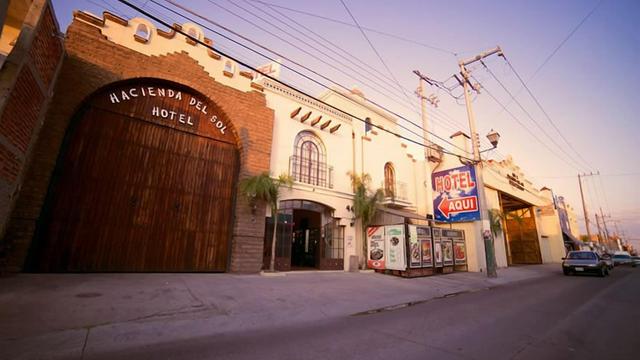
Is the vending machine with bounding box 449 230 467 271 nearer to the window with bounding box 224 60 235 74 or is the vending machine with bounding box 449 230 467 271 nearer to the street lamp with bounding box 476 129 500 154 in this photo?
the street lamp with bounding box 476 129 500 154

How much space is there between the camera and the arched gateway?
7598 mm

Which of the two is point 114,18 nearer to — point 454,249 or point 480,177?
point 480,177

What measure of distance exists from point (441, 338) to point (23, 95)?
32.0 ft

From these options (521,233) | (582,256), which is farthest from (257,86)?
(521,233)

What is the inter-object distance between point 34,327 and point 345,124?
14.3 m

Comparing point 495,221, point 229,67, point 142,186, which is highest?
point 229,67

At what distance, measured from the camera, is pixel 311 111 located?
44.9ft

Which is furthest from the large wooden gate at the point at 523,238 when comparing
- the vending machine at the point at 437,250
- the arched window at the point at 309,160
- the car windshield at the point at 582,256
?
the arched window at the point at 309,160

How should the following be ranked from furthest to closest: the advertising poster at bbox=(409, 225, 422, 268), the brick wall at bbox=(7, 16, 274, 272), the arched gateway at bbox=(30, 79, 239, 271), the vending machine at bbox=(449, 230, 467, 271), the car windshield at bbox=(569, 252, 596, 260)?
the car windshield at bbox=(569, 252, 596, 260) → the vending machine at bbox=(449, 230, 467, 271) → the advertising poster at bbox=(409, 225, 422, 268) → the arched gateway at bbox=(30, 79, 239, 271) → the brick wall at bbox=(7, 16, 274, 272)

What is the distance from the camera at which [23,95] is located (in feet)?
19.1

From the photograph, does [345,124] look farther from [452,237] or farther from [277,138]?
[452,237]

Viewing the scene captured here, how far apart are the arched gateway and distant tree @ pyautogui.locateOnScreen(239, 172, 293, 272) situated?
2.61 feet

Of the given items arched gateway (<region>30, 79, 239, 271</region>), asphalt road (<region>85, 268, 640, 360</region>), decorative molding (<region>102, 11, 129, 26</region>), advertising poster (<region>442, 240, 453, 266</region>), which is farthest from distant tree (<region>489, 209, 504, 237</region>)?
decorative molding (<region>102, 11, 129, 26</region>)

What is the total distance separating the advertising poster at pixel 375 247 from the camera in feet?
44.3
